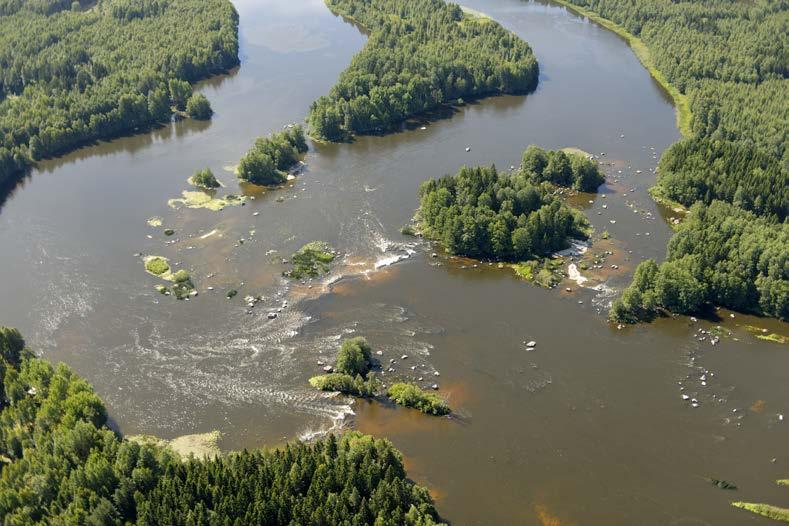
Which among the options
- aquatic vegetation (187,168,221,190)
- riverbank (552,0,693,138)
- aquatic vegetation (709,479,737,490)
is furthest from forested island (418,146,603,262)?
riverbank (552,0,693,138)

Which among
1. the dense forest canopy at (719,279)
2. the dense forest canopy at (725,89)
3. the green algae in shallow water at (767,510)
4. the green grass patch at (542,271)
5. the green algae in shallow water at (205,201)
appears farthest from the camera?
the green algae in shallow water at (205,201)

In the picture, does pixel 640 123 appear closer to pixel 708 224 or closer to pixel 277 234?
pixel 708 224

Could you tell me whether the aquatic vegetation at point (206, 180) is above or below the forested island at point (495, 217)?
below

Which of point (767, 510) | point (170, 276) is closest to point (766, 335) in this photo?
point (767, 510)

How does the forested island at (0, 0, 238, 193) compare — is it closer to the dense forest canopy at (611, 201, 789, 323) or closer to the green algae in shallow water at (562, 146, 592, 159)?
the green algae in shallow water at (562, 146, 592, 159)

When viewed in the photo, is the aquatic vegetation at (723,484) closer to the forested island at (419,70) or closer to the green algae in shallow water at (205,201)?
the green algae in shallow water at (205,201)

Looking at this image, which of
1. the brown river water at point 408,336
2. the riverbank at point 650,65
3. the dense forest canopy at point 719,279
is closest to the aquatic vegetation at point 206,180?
the brown river water at point 408,336

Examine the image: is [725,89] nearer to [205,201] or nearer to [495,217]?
[495,217]
